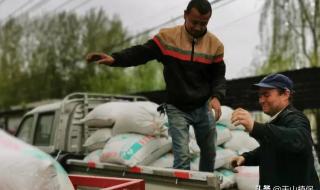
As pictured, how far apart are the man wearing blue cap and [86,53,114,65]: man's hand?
4.35ft

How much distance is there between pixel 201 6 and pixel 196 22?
0.46 ft

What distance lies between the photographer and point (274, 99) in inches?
106

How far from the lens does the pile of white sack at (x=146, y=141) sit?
4305mm

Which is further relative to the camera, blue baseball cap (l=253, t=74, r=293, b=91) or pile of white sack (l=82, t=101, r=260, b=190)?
pile of white sack (l=82, t=101, r=260, b=190)

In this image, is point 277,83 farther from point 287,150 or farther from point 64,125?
point 64,125

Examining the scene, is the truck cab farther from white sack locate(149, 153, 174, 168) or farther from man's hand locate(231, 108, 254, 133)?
man's hand locate(231, 108, 254, 133)

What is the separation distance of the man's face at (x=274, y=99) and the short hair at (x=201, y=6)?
113 cm

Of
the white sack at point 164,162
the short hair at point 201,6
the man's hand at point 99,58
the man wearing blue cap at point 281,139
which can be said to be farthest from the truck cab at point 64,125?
the man wearing blue cap at point 281,139

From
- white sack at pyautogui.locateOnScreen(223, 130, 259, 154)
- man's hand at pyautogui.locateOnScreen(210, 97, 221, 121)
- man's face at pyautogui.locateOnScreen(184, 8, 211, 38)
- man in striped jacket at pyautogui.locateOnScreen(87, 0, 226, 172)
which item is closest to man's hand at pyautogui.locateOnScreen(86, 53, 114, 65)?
man in striped jacket at pyautogui.locateOnScreen(87, 0, 226, 172)

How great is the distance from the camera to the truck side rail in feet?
10.8

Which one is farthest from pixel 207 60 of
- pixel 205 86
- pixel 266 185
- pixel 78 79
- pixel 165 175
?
pixel 78 79

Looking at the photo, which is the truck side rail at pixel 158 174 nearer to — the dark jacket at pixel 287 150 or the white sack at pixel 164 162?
the white sack at pixel 164 162

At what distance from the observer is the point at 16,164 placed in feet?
6.72

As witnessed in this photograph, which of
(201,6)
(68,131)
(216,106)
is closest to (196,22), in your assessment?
(201,6)
